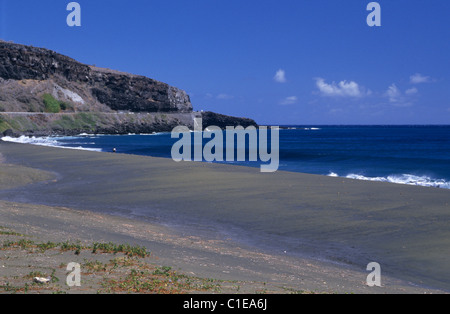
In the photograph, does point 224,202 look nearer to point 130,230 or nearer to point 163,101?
point 130,230

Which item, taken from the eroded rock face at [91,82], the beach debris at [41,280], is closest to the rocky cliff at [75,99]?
the eroded rock face at [91,82]

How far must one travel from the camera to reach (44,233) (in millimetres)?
10938

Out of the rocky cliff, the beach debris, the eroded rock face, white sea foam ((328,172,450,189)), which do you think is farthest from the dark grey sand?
the eroded rock face

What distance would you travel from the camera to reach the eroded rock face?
111625mm

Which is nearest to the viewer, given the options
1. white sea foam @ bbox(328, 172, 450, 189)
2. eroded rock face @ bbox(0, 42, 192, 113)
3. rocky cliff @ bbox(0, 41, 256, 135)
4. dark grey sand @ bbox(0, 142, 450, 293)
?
dark grey sand @ bbox(0, 142, 450, 293)

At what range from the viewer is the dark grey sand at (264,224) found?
9234mm

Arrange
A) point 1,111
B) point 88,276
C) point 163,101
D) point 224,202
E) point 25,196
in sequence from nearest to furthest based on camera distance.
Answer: point 88,276
point 224,202
point 25,196
point 1,111
point 163,101

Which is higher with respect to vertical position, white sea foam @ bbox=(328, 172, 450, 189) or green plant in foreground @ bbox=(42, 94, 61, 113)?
green plant in foreground @ bbox=(42, 94, 61, 113)

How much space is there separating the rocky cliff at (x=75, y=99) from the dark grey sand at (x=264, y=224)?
65227 mm

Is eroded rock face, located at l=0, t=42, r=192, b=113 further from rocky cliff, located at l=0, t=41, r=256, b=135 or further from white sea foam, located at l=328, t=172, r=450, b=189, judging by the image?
white sea foam, located at l=328, t=172, r=450, b=189

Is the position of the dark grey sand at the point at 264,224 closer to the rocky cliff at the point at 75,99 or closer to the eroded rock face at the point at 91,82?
the rocky cliff at the point at 75,99

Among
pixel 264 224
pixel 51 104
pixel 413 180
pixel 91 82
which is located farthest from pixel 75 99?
pixel 264 224
